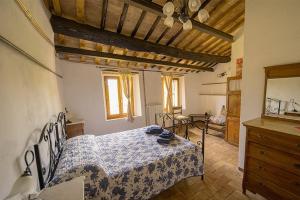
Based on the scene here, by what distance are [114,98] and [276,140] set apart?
3806 mm

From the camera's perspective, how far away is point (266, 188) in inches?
64.0

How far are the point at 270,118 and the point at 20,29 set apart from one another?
3058 mm

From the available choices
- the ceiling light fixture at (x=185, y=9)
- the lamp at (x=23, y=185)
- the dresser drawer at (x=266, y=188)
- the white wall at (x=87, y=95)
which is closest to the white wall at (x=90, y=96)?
the white wall at (x=87, y=95)

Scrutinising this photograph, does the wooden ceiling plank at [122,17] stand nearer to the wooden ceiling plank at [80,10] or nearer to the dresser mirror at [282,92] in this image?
the wooden ceiling plank at [80,10]

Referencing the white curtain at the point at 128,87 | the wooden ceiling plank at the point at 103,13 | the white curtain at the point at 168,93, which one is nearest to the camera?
the wooden ceiling plank at the point at 103,13

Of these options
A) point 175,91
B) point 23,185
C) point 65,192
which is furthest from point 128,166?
point 175,91

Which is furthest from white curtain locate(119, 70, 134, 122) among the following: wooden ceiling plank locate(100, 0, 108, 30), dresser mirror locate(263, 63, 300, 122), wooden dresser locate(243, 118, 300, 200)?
dresser mirror locate(263, 63, 300, 122)

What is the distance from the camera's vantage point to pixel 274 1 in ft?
6.06

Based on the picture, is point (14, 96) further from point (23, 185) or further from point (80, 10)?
point (80, 10)

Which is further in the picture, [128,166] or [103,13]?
[103,13]

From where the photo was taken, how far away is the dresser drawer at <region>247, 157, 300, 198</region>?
1390 mm

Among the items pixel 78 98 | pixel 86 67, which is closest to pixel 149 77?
pixel 86 67

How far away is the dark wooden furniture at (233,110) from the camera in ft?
11.2

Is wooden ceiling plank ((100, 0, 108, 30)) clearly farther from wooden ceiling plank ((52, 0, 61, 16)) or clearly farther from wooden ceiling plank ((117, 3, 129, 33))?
wooden ceiling plank ((52, 0, 61, 16))
